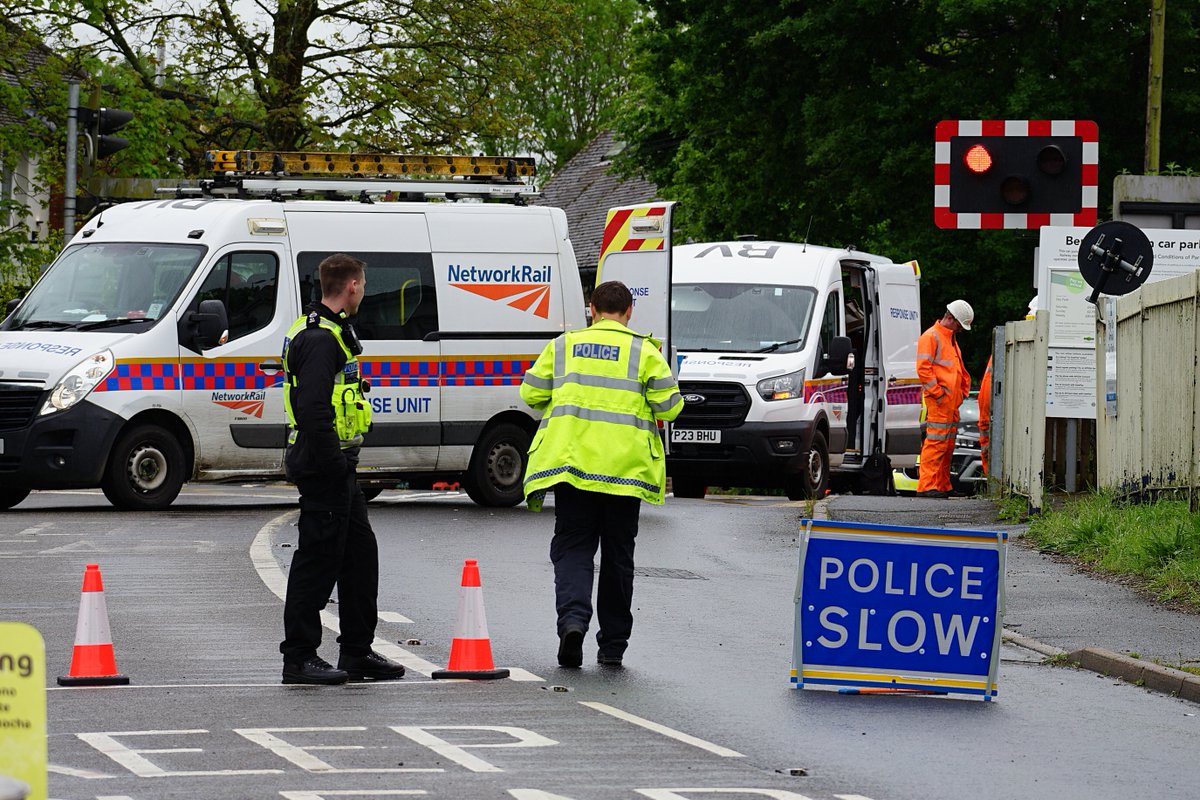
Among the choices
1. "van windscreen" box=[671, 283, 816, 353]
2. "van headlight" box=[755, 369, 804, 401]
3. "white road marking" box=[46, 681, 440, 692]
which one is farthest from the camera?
"van windscreen" box=[671, 283, 816, 353]

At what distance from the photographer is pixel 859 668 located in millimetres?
9422

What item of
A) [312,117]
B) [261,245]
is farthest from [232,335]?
[312,117]

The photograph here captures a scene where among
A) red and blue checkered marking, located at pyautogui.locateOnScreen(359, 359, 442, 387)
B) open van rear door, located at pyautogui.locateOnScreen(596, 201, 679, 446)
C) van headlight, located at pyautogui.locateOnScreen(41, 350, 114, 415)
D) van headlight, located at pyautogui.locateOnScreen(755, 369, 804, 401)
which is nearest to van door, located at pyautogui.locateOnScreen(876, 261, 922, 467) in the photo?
van headlight, located at pyautogui.locateOnScreen(755, 369, 804, 401)

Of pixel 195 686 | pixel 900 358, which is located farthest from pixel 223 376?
pixel 195 686

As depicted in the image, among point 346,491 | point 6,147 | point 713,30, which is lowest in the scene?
point 346,491

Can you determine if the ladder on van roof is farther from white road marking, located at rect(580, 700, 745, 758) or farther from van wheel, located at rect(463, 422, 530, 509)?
white road marking, located at rect(580, 700, 745, 758)

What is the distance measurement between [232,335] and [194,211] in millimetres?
1191

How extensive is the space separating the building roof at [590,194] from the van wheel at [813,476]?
36008 millimetres

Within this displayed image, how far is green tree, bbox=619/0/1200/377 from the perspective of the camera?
104ft

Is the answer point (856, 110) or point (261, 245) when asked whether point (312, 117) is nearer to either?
point (856, 110)

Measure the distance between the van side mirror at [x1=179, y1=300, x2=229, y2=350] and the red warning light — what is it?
629cm

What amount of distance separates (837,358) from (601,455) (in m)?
12.1

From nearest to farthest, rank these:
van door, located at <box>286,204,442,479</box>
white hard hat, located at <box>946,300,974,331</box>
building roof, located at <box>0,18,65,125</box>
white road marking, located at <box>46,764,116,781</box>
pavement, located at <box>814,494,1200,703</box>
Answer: white road marking, located at <box>46,764,116,781</box>, pavement, located at <box>814,494,1200,703</box>, van door, located at <box>286,204,442,479</box>, white hard hat, located at <box>946,300,974,331</box>, building roof, located at <box>0,18,65,125</box>

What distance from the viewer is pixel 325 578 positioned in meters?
9.41
